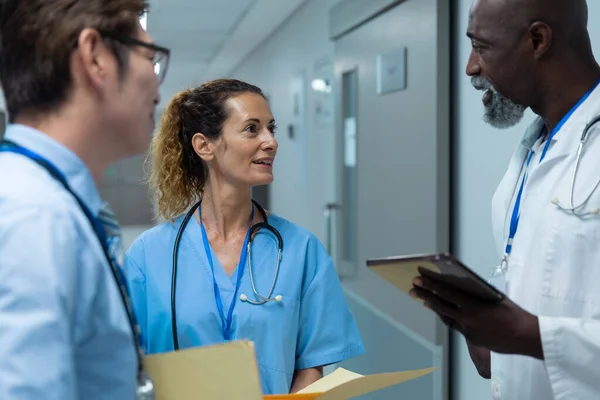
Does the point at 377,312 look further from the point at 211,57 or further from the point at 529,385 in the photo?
the point at 211,57

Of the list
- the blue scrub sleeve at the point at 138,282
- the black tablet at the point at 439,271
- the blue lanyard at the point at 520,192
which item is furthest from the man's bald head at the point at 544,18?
the blue scrub sleeve at the point at 138,282

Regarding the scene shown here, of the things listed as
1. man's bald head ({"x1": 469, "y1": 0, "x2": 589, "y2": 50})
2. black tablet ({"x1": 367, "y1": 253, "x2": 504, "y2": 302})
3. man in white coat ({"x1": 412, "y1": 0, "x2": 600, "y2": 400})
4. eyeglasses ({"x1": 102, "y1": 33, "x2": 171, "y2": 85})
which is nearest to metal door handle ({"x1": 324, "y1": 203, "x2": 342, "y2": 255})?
man in white coat ({"x1": 412, "y1": 0, "x2": 600, "y2": 400})

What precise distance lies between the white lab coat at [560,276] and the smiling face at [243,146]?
636 mm

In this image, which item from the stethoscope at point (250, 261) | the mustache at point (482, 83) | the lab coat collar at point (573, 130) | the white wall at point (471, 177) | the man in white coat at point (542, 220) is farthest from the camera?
the white wall at point (471, 177)

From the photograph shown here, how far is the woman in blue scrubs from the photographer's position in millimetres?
1415

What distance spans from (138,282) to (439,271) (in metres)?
0.78

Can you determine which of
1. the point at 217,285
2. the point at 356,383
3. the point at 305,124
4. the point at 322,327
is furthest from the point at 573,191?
the point at 305,124

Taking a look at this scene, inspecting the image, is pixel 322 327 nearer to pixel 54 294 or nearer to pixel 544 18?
pixel 544 18

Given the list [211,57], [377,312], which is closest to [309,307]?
[377,312]

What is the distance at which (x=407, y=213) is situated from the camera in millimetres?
2521

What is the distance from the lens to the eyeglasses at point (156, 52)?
79cm

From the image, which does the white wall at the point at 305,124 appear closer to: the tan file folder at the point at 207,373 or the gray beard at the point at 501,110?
the gray beard at the point at 501,110

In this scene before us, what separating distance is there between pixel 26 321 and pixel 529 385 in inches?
34.5

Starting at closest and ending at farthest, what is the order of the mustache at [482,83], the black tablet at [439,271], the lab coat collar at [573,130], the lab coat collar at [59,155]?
the lab coat collar at [59,155], the black tablet at [439,271], the lab coat collar at [573,130], the mustache at [482,83]
